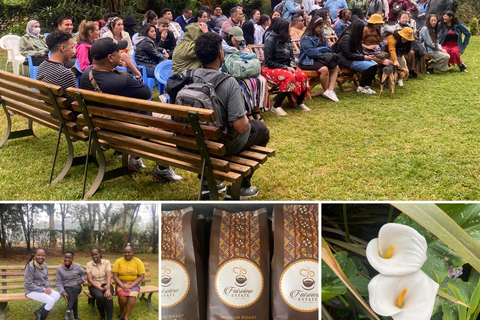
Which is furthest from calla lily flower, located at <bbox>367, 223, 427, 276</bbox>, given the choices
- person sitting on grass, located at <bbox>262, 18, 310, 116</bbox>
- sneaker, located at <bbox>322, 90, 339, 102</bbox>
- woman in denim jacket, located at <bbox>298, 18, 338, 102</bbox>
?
sneaker, located at <bbox>322, 90, 339, 102</bbox>

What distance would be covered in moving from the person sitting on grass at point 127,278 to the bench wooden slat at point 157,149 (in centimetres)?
145

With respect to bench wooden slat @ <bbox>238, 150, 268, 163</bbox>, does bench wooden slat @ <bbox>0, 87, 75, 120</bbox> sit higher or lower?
lower

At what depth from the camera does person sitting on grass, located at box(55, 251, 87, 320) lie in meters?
1.71

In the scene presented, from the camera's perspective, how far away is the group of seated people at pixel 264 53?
4.15m

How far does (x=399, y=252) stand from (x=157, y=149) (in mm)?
2261

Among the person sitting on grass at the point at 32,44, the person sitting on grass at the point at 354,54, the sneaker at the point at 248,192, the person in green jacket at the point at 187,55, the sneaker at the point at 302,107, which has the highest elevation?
the person in green jacket at the point at 187,55

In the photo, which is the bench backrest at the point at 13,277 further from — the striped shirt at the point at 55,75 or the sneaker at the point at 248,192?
the striped shirt at the point at 55,75

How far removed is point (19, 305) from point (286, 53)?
563 centimetres

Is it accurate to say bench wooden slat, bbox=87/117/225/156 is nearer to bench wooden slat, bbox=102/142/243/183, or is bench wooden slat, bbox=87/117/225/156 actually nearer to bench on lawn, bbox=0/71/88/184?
bench wooden slat, bbox=102/142/243/183

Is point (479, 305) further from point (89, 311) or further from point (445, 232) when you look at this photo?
point (89, 311)

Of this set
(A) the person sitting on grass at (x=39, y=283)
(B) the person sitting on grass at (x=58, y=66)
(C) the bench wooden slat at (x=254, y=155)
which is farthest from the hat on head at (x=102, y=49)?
(A) the person sitting on grass at (x=39, y=283)

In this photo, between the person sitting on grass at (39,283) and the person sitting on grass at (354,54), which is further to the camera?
the person sitting on grass at (354,54)

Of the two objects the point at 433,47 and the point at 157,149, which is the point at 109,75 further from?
the point at 433,47

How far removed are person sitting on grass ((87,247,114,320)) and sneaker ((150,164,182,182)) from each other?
246cm
